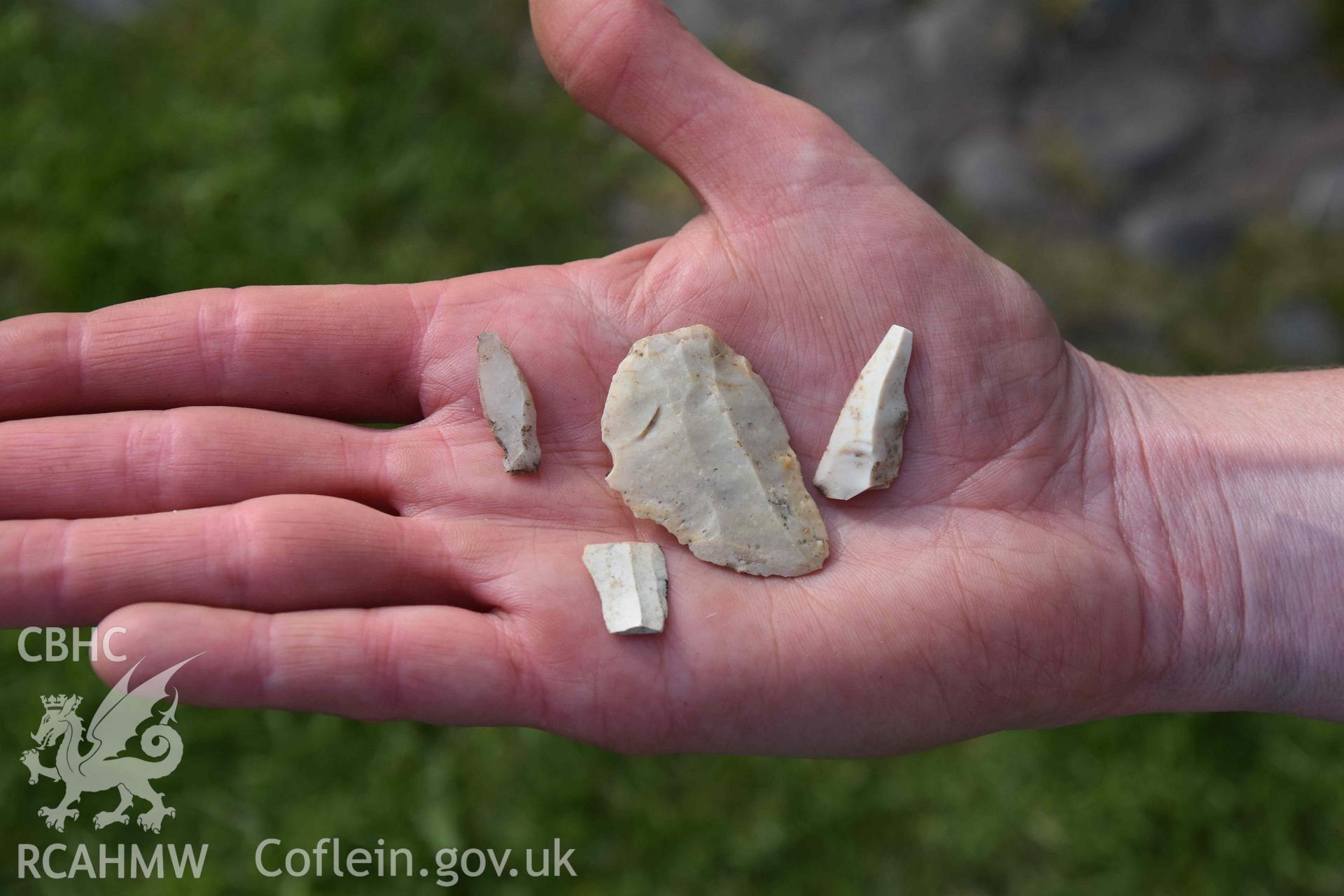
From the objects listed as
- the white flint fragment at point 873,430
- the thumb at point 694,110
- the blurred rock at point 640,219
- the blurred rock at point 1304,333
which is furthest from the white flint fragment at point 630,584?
the blurred rock at point 1304,333

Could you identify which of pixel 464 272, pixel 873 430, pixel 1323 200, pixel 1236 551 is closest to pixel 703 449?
pixel 873 430

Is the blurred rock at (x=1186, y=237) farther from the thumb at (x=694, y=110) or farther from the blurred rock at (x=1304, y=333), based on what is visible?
the thumb at (x=694, y=110)

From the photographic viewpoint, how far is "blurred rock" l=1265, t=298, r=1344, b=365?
3037mm

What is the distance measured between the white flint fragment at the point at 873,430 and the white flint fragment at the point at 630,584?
37 centimetres

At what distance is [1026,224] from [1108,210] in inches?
9.8

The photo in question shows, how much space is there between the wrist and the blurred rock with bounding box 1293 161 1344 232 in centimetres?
112

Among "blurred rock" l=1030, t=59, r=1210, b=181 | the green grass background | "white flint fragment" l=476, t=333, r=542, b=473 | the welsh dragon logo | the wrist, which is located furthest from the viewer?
"blurred rock" l=1030, t=59, r=1210, b=181

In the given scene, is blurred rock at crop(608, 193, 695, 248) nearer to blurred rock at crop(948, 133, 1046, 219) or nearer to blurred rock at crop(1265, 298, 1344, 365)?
blurred rock at crop(948, 133, 1046, 219)

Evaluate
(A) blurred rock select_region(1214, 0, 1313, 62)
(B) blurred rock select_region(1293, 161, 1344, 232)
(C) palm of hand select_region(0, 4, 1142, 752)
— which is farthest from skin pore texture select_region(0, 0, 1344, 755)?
(A) blurred rock select_region(1214, 0, 1313, 62)

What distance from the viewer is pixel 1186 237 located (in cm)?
311

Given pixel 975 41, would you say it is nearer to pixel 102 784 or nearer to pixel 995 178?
pixel 995 178

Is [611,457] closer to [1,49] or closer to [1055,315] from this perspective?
[1055,315]

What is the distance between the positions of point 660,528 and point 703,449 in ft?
0.58

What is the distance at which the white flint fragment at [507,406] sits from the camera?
196 cm
